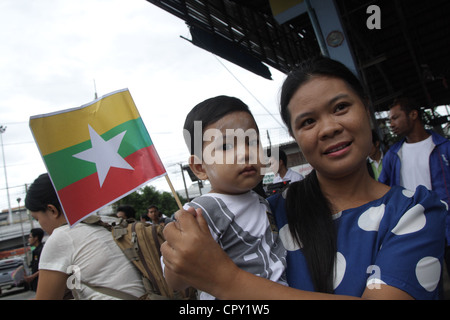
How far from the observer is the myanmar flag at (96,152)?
146 centimetres

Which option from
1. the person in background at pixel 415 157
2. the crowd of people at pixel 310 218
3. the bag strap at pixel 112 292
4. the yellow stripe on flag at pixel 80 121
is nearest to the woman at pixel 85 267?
the bag strap at pixel 112 292

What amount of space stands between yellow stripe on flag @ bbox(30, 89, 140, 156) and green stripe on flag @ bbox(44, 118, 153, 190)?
0.02 meters

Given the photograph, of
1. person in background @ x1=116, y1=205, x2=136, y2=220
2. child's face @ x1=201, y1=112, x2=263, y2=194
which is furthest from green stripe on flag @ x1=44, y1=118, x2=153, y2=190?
person in background @ x1=116, y1=205, x2=136, y2=220

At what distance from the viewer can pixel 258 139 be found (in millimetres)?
1466

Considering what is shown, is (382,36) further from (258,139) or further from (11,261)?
(11,261)

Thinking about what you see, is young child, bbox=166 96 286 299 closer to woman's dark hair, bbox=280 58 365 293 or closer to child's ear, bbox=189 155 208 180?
child's ear, bbox=189 155 208 180

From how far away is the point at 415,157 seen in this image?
3.07m

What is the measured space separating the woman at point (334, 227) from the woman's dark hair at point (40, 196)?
1.62 metres

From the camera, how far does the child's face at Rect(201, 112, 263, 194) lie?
1.35m

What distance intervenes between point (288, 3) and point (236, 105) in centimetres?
406

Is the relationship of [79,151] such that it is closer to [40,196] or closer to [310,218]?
[40,196]

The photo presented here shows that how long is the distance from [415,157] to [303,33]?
5.44 meters
